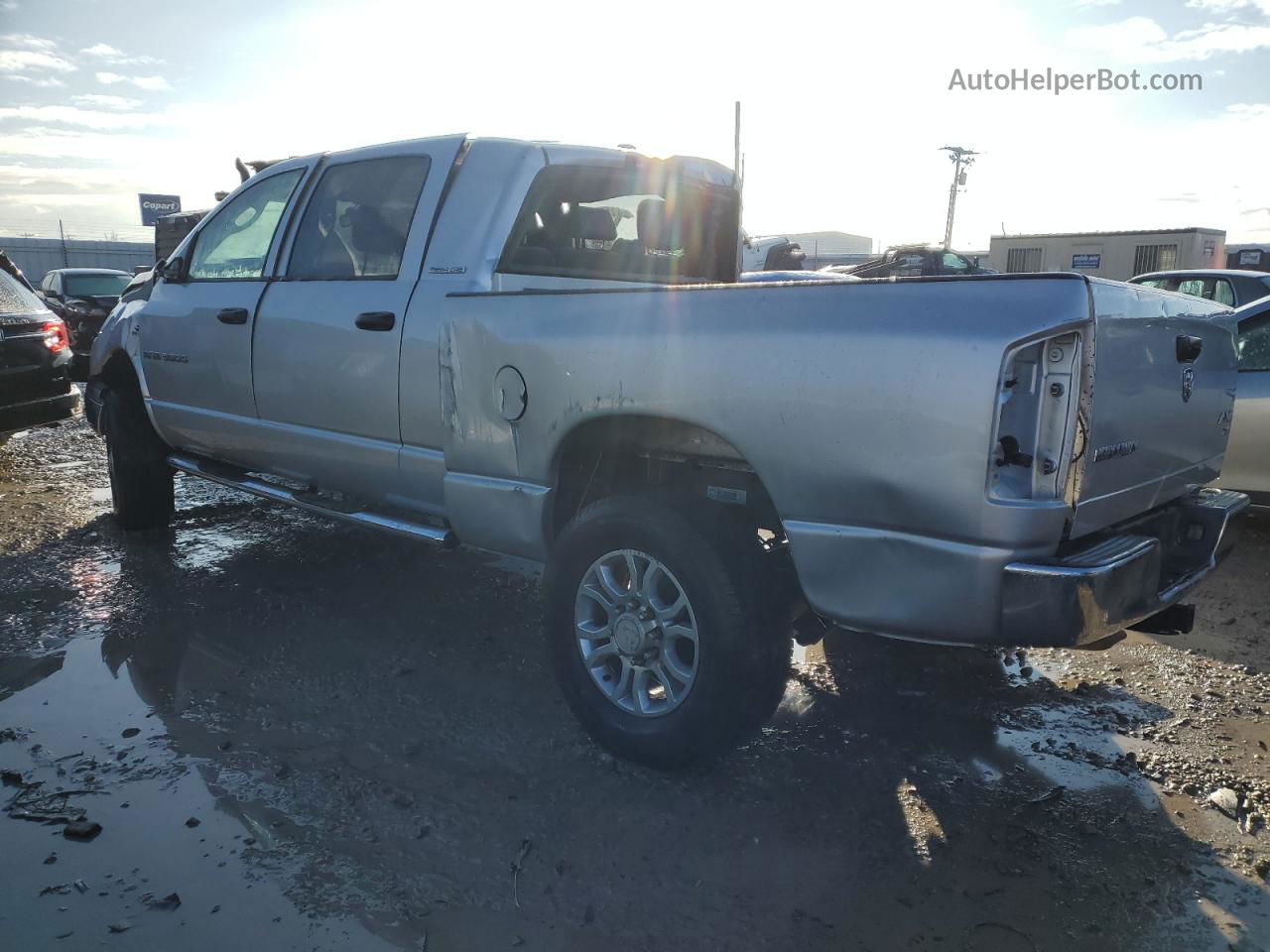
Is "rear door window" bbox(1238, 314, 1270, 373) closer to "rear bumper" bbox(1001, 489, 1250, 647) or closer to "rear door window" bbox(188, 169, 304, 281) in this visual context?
"rear bumper" bbox(1001, 489, 1250, 647)

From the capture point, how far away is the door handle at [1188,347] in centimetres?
275

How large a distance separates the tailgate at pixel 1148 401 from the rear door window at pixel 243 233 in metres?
3.77

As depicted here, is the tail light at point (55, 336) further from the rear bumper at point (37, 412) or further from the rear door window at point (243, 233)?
the rear door window at point (243, 233)

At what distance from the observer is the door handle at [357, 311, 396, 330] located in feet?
12.4

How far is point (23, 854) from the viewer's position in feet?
8.70

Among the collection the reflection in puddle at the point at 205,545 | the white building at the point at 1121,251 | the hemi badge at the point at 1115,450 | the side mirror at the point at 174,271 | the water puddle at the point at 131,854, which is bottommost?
the water puddle at the point at 131,854

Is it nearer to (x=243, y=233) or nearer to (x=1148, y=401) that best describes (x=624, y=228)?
(x=243, y=233)

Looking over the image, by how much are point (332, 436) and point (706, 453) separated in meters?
1.97

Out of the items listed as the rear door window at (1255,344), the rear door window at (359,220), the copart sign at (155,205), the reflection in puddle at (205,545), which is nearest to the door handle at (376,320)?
the rear door window at (359,220)

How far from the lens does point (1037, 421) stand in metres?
2.27

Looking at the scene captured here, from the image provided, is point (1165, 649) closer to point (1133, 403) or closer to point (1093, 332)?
point (1133, 403)

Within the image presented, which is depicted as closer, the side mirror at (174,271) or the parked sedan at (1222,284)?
the side mirror at (174,271)

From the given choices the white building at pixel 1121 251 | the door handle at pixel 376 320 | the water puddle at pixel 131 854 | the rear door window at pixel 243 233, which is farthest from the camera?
the white building at pixel 1121 251

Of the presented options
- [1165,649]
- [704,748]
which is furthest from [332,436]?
[1165,649]
